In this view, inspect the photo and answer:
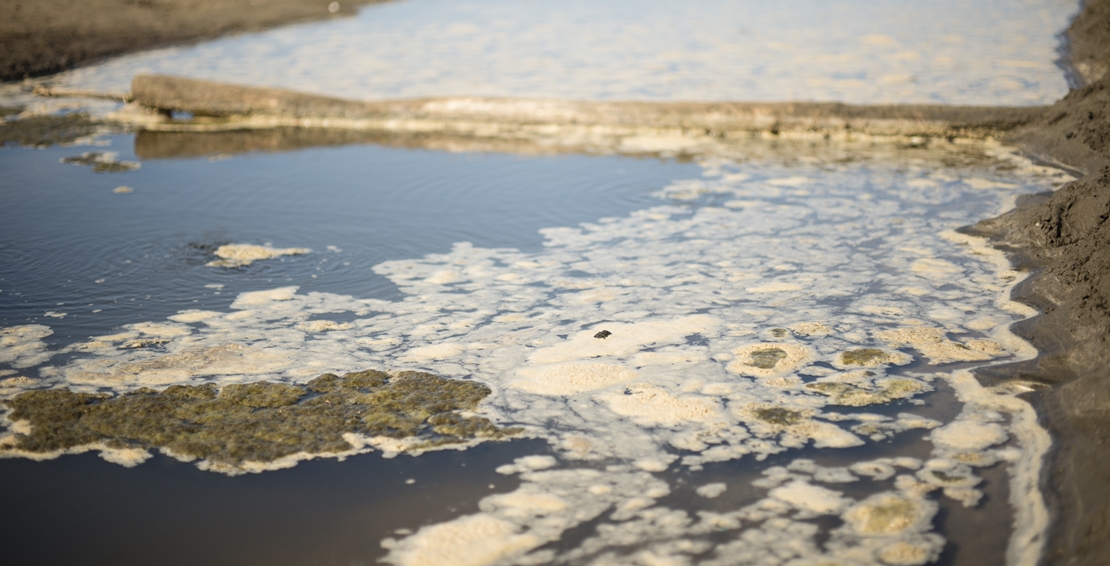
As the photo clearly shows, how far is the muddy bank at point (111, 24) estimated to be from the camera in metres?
7.58

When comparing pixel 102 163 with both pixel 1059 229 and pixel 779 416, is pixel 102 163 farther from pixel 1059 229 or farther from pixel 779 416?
pixel 1059 229

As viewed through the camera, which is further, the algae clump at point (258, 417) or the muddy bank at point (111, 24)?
the muddy bank at point (111, 24)

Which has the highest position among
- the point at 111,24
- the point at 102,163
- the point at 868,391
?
the point at 111,24

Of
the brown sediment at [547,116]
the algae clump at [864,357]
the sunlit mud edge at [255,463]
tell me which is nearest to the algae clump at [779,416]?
the algae clump at [864,357]

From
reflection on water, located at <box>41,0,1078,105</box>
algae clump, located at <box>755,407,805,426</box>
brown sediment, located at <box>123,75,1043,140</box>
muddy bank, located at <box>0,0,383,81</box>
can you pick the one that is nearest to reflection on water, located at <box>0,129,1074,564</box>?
algae clump, located at <box>755,407,805,426</box>

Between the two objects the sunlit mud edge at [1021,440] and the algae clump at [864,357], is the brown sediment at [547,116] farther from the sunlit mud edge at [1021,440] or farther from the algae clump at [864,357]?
the algae clump at [864,357]

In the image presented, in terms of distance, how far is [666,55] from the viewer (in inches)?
303

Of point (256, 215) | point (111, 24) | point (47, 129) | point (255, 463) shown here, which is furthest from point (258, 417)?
point (111, 24)

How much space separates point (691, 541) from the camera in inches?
75.2

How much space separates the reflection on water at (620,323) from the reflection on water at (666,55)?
147 centimetres

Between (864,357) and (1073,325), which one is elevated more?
(1073,325)

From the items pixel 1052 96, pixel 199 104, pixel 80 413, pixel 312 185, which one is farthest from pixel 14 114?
pixel 1052 96

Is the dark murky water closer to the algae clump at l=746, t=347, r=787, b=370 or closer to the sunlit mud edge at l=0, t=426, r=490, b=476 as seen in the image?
the sunlit mud edge at l=0, t=426, r=490, b=476

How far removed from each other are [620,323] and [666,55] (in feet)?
17.2
